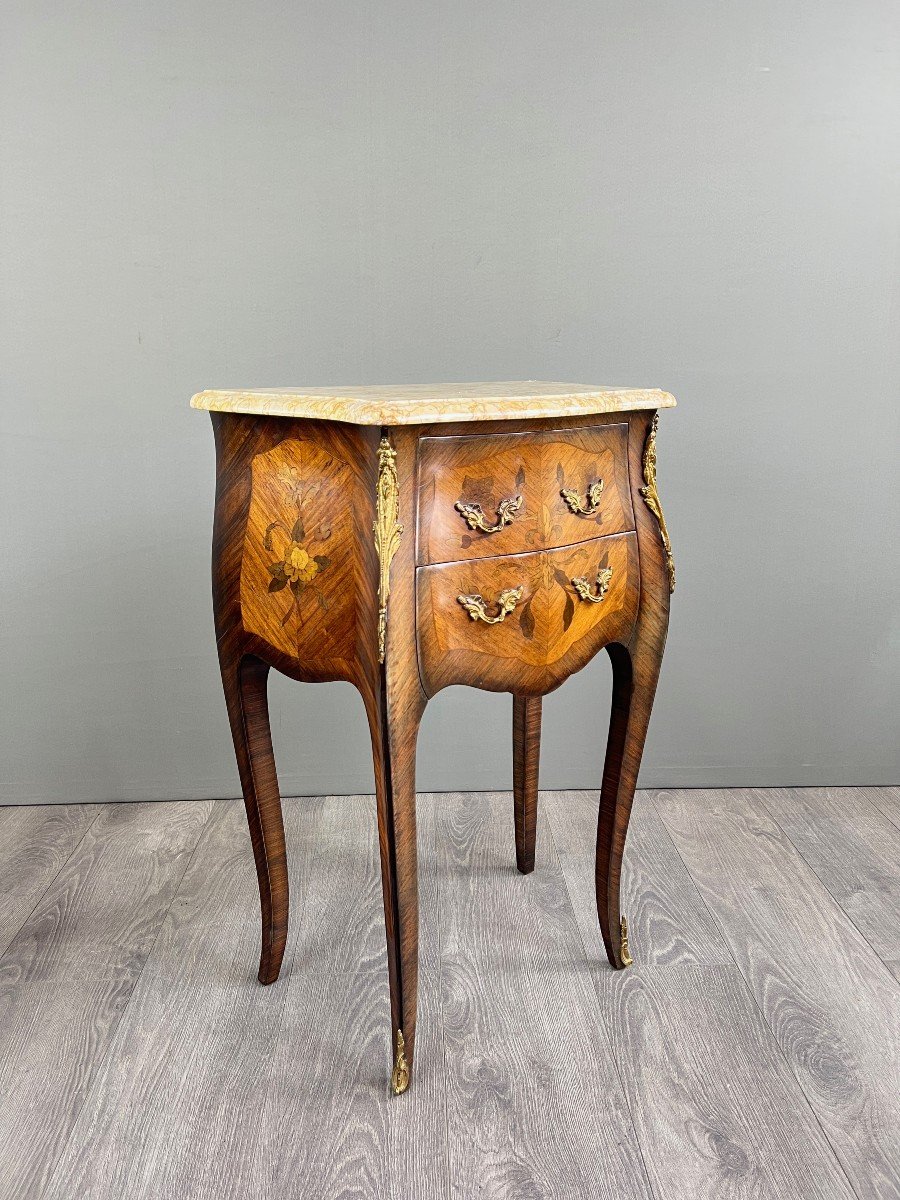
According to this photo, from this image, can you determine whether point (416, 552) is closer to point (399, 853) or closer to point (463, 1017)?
point (399, 853)

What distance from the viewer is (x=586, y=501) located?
53.7 inches

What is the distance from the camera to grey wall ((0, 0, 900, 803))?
2053mm

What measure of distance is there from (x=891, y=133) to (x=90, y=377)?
1.65 m

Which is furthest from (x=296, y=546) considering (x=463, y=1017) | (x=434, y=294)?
(x=434, y=294)

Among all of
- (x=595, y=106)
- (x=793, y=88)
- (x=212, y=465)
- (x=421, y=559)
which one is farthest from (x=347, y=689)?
(x=793, y=88)

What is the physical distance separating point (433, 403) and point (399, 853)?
532 millimetres

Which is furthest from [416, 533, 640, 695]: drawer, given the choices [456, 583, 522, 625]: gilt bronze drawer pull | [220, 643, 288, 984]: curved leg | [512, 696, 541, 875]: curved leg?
[512, 696, 541, 875]: curved leg

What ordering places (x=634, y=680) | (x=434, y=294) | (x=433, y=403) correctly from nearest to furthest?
(x=433, y=403), (x=634, y=680), (x=434, y=294)

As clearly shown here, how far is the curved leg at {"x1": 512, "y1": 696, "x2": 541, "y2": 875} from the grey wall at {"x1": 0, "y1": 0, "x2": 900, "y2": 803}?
1.32 ft

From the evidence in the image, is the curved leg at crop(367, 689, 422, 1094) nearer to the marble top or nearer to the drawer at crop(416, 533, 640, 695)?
the drawer at crop(416, 533, 640, 695)

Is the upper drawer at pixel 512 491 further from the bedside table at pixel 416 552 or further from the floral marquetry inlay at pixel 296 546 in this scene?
the floral marquetry inlay at pixel 296 546

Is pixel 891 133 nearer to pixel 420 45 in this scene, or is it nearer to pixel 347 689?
pixel 420 45

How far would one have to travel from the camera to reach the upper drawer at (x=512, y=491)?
1.24m

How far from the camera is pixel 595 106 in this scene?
2082mm
